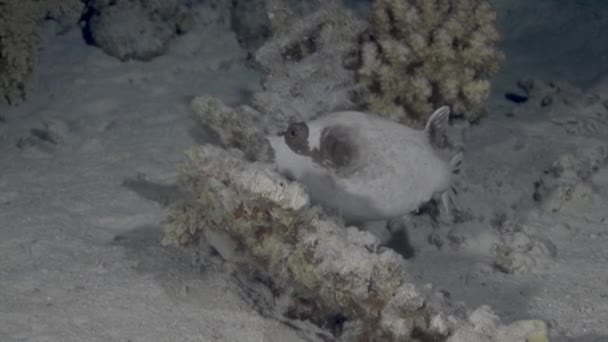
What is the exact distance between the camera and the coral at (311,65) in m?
4.93

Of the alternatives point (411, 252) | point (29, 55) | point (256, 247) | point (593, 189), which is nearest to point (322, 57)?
point (411, 252)

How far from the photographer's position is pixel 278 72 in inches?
206

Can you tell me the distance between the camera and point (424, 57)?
5285 mm

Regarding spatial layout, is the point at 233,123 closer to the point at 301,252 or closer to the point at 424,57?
the point at 301,252

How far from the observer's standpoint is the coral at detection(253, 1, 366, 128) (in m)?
4.93

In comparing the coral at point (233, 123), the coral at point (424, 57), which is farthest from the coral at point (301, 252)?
the coral at point (424, 57)

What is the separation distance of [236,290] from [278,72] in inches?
87.9

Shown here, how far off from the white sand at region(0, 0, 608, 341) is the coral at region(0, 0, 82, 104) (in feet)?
0.81

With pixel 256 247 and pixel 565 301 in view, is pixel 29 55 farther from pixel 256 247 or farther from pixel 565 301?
pixel 565 301

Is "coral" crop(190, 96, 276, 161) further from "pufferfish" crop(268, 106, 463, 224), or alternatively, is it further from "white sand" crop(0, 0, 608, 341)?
"white sand" crop(0, 0, 608, 341)

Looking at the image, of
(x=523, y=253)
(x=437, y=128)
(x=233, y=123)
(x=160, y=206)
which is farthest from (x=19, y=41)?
(x=523, y=253)

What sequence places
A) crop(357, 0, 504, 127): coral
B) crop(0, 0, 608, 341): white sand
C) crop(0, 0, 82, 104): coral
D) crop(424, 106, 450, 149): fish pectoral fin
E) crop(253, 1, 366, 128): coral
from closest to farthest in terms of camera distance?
crop(0, 0, 608, 341): white sand < crop(424, 106, 450, 149): fish pectoral fin < crop(253, 1, 366, 128): coral < crop(357, 0, 504, 127): coral < crop(0, 0, 82, 104): coral

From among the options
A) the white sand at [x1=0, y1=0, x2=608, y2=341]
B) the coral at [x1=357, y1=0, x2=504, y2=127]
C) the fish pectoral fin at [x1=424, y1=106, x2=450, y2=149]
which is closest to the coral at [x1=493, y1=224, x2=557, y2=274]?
the white sand at [x1=0, y1=0, x2=608, y2=341]

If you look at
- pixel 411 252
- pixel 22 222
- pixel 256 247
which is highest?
pixel 256 247
